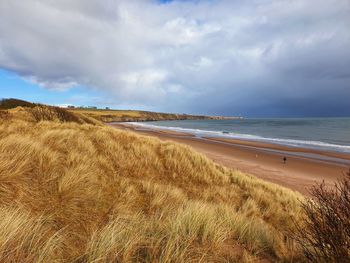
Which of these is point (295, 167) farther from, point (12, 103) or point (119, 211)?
point (12, 103)

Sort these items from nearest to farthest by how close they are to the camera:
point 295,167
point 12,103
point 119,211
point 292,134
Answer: point 119,211 < point 295,167 < point 12,103 < point 292,134

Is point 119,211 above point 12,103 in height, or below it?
below

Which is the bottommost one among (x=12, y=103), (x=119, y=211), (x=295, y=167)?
(x=295, y=167)

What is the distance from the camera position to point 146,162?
30.9 ft

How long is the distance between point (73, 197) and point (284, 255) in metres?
3.84

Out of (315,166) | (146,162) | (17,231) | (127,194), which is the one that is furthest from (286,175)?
(17,231)

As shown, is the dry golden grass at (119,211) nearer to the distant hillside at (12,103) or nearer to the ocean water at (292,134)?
the distant hillside at (12,103)

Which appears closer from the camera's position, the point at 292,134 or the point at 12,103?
the point at 12,103

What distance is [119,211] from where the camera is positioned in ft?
16.5

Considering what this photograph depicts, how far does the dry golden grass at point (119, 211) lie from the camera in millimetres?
2953

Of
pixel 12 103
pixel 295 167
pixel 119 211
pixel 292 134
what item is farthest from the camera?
pixel 292 134

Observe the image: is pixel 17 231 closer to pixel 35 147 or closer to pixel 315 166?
pixel 35 147

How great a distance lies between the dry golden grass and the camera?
9.69 ft

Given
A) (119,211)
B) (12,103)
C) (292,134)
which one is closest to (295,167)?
(119,211)
